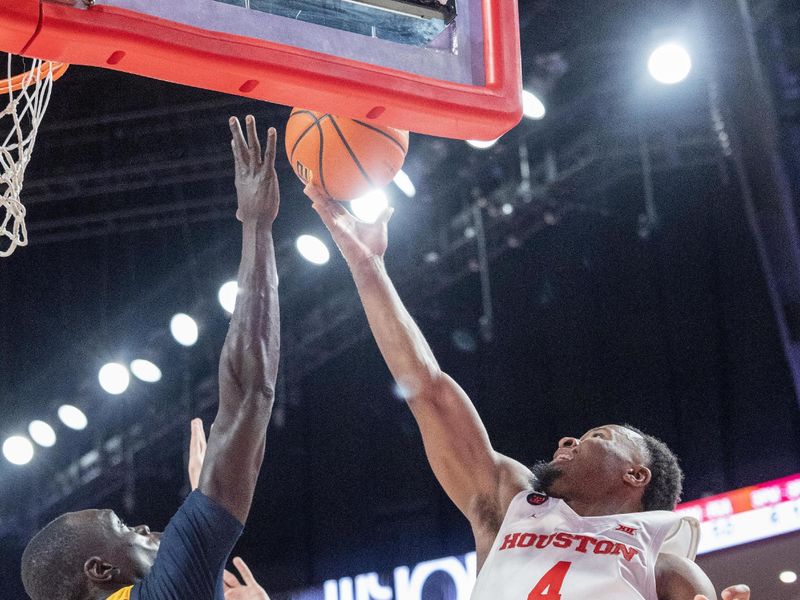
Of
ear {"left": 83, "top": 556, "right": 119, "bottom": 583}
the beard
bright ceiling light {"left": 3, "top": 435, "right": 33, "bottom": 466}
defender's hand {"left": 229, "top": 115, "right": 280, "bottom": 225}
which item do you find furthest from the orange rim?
bright ceiling light {"left": 3, "top": 435, "right": 33, "bottom": 466}

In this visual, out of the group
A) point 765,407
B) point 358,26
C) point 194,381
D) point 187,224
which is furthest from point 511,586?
point 187,224

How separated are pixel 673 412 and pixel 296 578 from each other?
119 inches

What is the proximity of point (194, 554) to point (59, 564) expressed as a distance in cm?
55

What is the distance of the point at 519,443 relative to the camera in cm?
838

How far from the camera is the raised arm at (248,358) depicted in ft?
7.77

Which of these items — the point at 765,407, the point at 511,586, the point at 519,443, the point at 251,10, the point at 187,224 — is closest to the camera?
the point at 251,10

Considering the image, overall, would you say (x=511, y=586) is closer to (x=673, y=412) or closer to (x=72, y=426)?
(x=673, y=412)

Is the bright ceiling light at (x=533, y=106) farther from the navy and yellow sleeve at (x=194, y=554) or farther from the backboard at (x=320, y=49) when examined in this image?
the navy and yellow sleeve at (x=194, y=554)

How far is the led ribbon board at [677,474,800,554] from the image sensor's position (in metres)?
6.09

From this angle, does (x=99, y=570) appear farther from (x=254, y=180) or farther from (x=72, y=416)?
(x=72, y=416)

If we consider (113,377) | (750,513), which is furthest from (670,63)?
(113,377)

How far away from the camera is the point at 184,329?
27.3 feet

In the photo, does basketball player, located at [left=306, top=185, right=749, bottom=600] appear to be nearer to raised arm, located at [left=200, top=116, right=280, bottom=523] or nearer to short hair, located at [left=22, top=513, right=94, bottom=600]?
raised arm, located at [left=200, top=116, right=280, bottom=523]

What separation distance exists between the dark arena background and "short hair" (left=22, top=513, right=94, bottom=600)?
4.98 m
